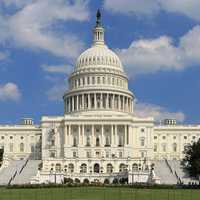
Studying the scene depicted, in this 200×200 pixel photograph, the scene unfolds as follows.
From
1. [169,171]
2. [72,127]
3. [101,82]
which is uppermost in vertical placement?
[101,82]

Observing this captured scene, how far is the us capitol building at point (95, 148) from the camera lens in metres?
149

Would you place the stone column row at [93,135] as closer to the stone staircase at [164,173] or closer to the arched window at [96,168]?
the arched window at [96,168]

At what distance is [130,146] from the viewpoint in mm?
181875

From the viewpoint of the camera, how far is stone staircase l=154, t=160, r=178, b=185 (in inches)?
5458

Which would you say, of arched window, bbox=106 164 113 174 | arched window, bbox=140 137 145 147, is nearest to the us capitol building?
arched window, bbox=106 164 113 174

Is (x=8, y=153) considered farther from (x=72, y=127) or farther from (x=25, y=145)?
(x=72, y=127)

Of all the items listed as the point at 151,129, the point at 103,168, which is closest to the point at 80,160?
the point at 103,168

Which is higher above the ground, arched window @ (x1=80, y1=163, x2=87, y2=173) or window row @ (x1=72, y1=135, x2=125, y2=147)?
window row @ (x1=72, y1=135, x2=125, y2=147)

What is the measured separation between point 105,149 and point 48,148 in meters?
16.7

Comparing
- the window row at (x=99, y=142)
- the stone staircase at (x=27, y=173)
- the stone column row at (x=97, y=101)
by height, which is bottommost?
the stone staircase at (x=27, y=173)

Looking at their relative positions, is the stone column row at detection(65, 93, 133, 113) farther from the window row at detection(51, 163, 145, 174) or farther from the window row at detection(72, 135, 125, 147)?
the window row at detection(51, 163, 145, 174)

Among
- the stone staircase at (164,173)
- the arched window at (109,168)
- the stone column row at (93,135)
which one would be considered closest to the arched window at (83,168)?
the arched window at (109,168)

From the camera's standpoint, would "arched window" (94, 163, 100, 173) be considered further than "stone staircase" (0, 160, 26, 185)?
Yes

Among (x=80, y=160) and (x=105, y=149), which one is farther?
(x=105, y=149)
